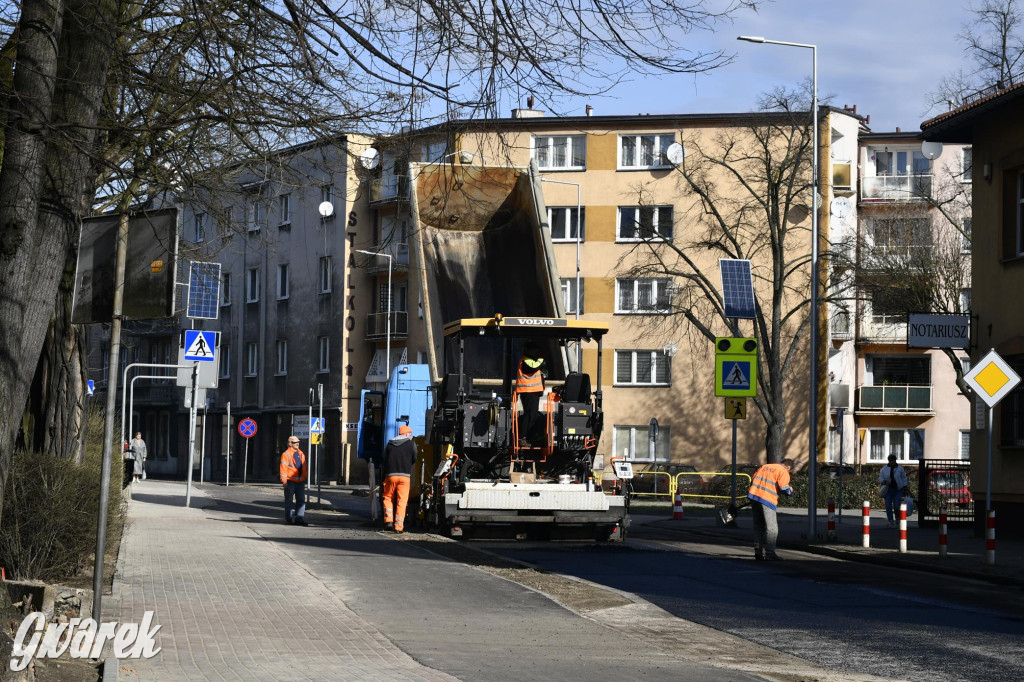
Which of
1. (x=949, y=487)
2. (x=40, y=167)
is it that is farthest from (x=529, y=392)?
(x=40, y=167)

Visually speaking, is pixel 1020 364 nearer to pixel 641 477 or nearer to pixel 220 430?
pixel 641 477

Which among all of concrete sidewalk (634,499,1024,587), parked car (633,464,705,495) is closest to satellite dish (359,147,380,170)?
concrete sidewalk (634,499,1024,587)

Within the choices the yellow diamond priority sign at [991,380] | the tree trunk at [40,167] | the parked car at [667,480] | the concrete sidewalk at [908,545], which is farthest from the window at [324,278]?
the tree trunk at [40,167]

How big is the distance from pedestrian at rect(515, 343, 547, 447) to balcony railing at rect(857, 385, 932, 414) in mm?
40491

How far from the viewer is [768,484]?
18.1m

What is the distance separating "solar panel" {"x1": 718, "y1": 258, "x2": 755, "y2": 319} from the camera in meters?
24.7

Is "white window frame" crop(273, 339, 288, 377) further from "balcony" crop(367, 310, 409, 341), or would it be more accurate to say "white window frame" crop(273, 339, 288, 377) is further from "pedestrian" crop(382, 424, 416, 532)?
"pedestrian" crop(382, 424, 416, 532)

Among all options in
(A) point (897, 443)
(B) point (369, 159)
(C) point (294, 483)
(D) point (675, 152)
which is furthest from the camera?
(A) point (897, 443)

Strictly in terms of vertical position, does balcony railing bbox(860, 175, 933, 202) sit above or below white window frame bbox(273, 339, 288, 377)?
above

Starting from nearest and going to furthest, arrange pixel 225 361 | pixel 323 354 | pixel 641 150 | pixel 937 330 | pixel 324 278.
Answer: pixel 937 330 → pixel 641 150 → pixel 324 278 → pixel 323 354 → pixel 225 361

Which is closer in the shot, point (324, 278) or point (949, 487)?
point (949, 487)

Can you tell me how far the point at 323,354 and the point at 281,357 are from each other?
4032 mm

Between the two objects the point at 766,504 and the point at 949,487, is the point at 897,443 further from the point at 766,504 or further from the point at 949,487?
the point at 766,504

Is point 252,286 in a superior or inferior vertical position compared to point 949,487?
superior
